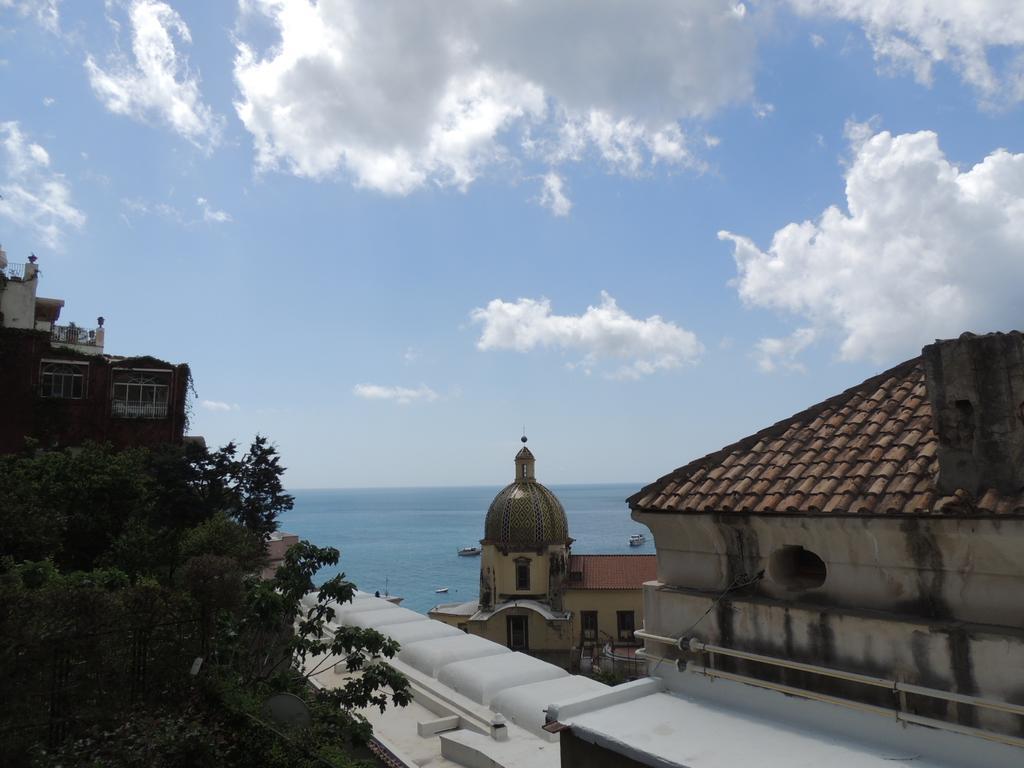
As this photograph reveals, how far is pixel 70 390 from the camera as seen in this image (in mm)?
27844

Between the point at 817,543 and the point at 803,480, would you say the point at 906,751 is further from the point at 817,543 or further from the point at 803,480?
the point at 803,480

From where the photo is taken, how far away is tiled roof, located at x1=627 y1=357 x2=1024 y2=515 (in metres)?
5.36

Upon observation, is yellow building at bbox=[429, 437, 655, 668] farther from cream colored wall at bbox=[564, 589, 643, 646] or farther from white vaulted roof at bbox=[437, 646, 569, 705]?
white vaulted roof at bbox=[437, 646, 569, 705]

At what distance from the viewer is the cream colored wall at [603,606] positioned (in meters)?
37.0

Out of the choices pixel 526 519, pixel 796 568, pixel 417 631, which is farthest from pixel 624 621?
pixel 796 568

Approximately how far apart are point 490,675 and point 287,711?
8666mm

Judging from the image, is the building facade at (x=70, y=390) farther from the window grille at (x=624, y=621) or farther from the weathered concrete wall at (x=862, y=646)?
the weathered concrete wall at (x=862, y=646)

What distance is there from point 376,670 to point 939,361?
995 cm

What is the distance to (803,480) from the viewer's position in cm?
621

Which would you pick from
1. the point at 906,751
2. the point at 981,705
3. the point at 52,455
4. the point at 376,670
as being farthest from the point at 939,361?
the point at 52,455

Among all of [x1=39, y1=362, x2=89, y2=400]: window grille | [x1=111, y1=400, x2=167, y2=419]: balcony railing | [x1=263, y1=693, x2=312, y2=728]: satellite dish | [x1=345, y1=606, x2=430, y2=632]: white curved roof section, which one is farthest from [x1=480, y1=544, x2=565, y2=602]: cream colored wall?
[x1=263, y1=693, x2=312, y2=728]: satellite dish

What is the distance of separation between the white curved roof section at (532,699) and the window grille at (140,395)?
2044 centimetres

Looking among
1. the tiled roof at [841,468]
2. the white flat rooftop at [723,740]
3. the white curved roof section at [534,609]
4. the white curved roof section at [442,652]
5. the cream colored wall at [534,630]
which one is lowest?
the cream colored wall at [534,630]

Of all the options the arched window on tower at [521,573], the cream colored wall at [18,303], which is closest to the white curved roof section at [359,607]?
the arched window on tower at [521,573]
